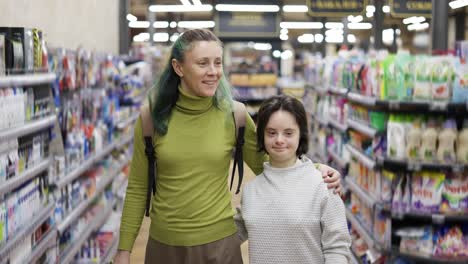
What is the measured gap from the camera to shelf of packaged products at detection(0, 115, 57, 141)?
3.01m

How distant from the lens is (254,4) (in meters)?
15.9

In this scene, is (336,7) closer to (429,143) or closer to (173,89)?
(429,143)

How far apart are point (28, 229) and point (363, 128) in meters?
3.31

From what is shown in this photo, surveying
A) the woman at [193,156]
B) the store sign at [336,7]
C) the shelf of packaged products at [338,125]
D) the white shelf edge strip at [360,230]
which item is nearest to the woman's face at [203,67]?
the woman at [193,156]

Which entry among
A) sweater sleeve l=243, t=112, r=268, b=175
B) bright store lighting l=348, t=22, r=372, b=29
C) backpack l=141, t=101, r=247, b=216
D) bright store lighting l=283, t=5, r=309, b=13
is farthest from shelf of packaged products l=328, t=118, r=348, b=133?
bright store lighting l=348, t=22, r=372, b=29

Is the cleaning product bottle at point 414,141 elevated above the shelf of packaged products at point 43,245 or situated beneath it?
elevated above

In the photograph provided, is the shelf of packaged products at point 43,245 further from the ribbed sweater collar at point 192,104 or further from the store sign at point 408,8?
the store sign at point 408,8

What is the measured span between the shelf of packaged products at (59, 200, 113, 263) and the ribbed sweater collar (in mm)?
2258

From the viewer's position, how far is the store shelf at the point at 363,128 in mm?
5451

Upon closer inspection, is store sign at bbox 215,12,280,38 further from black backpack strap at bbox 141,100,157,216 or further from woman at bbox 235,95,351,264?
woman at bbox 235,95,351,264

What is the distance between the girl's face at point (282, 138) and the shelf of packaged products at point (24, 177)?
1.26m

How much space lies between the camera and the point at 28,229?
3.38 meters

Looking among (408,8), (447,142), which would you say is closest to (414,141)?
(447,142)

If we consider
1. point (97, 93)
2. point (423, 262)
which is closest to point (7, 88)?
point (97, 93)
